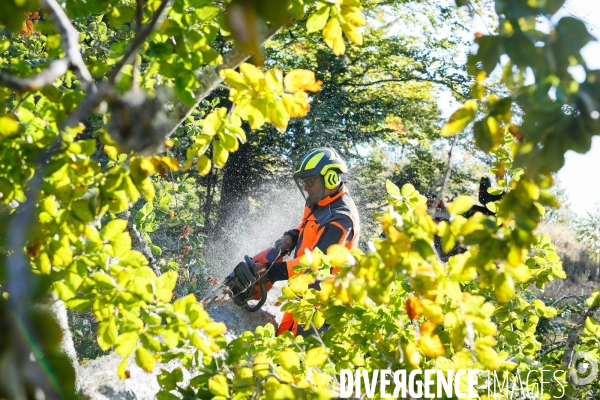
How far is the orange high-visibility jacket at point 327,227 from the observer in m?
4.19

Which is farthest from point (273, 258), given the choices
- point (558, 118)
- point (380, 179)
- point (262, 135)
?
point (380, 179)

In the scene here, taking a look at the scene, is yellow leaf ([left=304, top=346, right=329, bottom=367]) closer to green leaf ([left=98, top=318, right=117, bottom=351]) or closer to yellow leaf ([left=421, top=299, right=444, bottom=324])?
yellow leaf ([left=421, top=299, right=444, bottom=324])

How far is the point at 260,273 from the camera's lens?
4.18 metres

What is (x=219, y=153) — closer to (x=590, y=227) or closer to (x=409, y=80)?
(x=409, y=80)

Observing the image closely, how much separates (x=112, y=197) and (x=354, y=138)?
10387 mm

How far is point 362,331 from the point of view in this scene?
2057mm

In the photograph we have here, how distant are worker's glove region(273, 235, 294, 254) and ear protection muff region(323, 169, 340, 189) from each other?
0.64 meters

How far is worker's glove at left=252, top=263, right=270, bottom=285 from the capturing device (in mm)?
4145

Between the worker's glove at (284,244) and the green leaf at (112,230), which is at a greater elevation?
the green leaf at (112,230)

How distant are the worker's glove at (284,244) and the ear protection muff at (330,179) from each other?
0.64 meters

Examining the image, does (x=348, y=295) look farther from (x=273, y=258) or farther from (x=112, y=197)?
(x=273, y=258)

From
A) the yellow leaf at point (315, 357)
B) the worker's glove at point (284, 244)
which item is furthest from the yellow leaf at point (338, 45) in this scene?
the worker's glove at point (284, 244)

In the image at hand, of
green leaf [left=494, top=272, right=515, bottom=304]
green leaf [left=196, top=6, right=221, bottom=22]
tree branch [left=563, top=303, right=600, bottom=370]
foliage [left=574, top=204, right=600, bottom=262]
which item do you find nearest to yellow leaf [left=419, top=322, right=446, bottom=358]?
green leaf [left=494, top=272, right=515, bottom=304]

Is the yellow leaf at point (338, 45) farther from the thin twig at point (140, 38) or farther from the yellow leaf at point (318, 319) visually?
the yellow leaf at point (318, 319)
